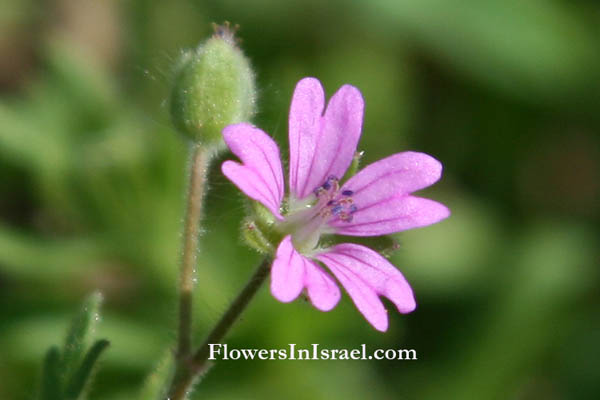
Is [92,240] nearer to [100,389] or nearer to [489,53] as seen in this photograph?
[100,389]

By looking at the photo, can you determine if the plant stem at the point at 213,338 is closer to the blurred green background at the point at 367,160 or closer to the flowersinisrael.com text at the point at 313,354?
the blurred green background at the point at 367,160

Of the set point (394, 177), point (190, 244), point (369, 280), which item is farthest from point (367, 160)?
point (369, 280)

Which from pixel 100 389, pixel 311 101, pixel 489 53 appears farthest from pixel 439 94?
pixel 311 101

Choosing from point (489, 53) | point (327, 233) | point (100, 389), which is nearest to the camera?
point (327, 233)

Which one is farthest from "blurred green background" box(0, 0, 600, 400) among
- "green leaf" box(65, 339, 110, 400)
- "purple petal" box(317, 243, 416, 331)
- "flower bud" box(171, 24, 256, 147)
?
"green leaf" box(65, 339, 110, 400)

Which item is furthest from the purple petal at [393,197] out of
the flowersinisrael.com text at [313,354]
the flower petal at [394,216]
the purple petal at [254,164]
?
the flowersinisrael.com text at [313,354]

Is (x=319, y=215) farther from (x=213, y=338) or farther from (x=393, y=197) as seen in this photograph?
(x=213, y=338)
